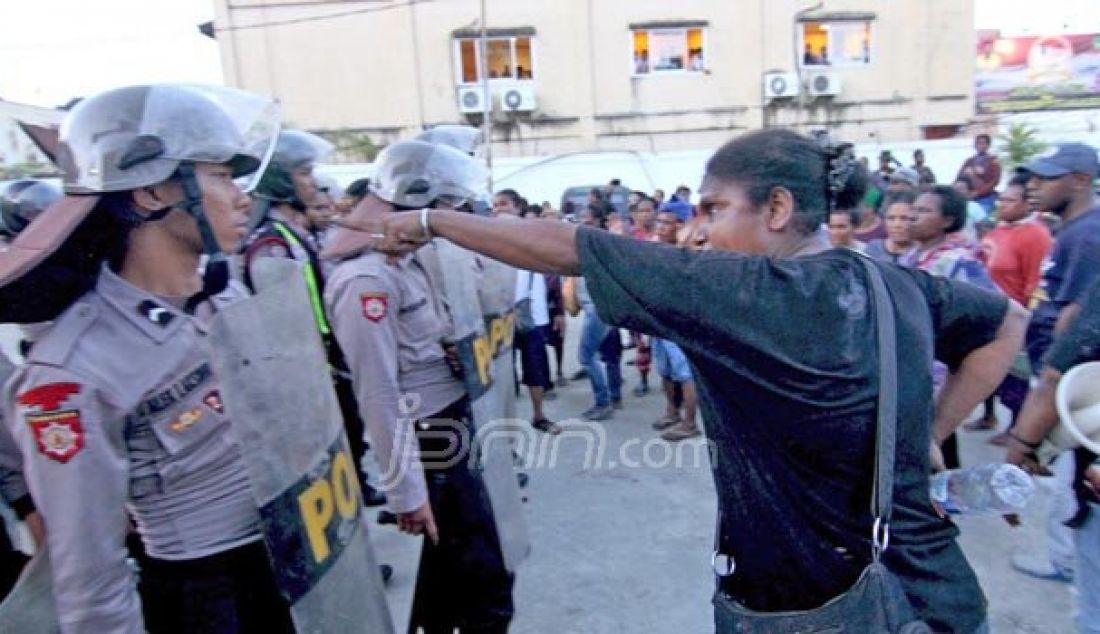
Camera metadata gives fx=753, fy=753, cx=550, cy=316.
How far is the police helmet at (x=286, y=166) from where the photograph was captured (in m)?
3.87

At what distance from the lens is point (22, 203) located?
365 cm

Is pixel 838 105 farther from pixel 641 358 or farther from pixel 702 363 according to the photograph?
pixel 702 363

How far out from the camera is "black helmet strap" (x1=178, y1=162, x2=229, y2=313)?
1658 millimetres

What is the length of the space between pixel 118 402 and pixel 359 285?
1.09 meters

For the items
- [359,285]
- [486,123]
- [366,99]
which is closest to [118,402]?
[359,285]

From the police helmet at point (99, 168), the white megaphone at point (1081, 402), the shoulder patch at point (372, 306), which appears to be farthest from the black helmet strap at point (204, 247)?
the white megaphone at point (1081, 402)

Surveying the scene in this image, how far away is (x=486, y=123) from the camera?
58.5 ft

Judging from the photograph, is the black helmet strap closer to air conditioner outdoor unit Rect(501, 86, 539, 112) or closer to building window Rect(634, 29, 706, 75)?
air conditioner outdoor unit Rect(501, 86, 539, 112)

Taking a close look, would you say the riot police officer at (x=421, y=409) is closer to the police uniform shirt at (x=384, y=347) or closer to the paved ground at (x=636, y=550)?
the police uniform shirt at (x=384, y=347)

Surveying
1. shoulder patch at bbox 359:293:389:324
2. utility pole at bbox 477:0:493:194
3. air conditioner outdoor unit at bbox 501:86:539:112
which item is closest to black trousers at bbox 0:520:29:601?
shoulder patch at bbox 359:293:389:324

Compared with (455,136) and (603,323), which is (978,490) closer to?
(603,323)

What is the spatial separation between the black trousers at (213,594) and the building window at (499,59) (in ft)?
63.0

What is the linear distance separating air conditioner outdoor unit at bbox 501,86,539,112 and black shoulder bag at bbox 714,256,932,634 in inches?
743

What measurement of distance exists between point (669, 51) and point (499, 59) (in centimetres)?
452
